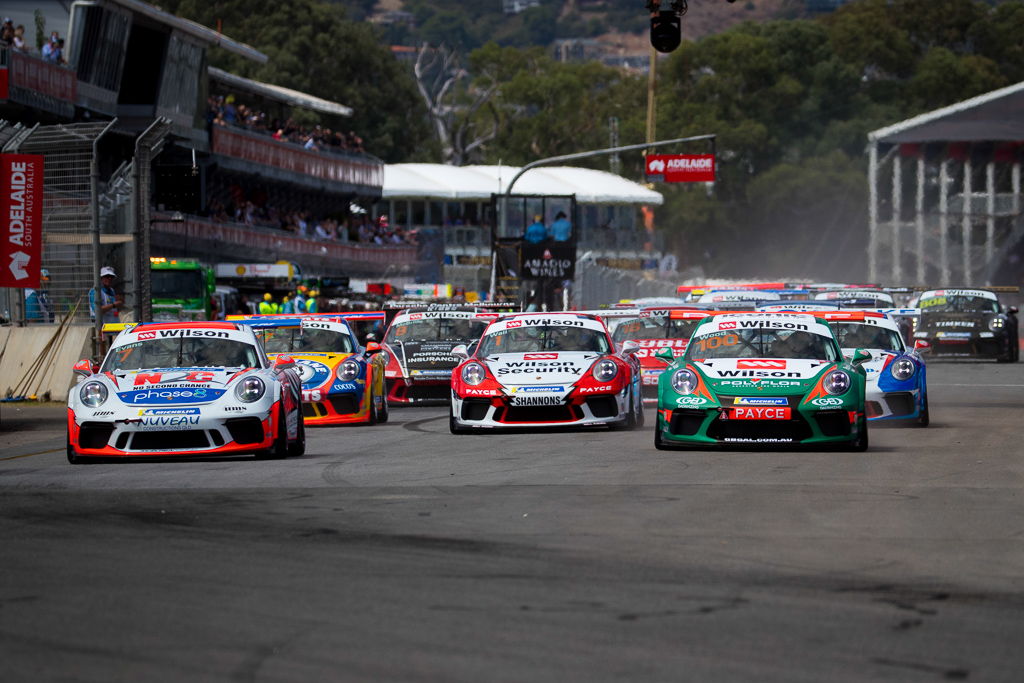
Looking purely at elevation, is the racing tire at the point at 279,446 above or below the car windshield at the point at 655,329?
below

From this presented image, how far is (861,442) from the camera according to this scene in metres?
14.2

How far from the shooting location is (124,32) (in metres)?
43.6

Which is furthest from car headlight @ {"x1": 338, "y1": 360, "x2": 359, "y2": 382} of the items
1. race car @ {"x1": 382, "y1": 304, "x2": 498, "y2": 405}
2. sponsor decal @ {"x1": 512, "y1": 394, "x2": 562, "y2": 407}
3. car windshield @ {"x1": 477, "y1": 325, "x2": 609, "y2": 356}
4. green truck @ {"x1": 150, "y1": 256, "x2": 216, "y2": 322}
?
green truck @ {"x1": 150, "y1": 256, "x2": 216, "y2": 322}

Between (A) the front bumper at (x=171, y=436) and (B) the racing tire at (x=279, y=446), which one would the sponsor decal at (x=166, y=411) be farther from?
(B) the racing tire at (x=279, y=446)

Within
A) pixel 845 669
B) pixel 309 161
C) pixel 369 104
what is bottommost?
pixel 845 669

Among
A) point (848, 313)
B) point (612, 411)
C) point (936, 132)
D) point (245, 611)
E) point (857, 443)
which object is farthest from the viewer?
point (936, 132)

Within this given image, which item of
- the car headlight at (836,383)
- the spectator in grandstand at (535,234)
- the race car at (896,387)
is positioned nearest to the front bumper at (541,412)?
the race car at (896,387)

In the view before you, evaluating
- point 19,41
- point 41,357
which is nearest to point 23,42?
point 19,41

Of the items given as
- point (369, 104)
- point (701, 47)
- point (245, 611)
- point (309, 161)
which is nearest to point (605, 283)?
point (309, 161)

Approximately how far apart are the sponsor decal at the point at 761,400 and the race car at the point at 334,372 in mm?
5934

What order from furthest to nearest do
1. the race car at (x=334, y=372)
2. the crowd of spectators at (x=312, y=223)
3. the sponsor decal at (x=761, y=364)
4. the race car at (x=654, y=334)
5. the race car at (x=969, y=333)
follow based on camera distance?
the crowd of spectators at (x=312, y=223) < the race car at (x=969, y=333) < the race car at (x=654, y=334) < the race car at (x=334, y=372) < the sponsor decal at (x=761, y=364)

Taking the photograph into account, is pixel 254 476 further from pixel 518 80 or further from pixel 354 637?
pixel 518 80

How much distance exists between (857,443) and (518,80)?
87749 mm

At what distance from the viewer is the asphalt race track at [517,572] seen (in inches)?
226
